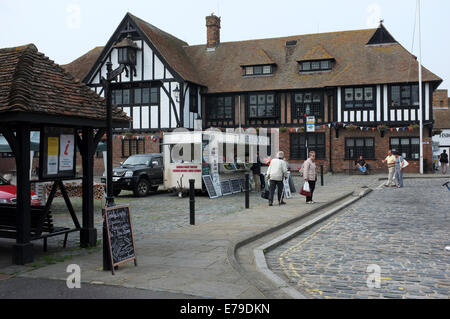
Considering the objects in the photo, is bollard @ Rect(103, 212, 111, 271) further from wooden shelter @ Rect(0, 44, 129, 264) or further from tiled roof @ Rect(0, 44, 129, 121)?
tiled roof @ Rect(0, 44, 129, 121)

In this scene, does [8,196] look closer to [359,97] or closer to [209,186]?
[209,186]

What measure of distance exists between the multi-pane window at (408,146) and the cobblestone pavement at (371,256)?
19693 millimetres

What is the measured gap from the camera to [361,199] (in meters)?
17.0

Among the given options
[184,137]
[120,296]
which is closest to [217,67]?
[184,137]

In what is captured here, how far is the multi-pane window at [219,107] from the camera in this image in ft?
117

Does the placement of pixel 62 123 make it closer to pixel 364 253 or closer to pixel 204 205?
pixel 364 253

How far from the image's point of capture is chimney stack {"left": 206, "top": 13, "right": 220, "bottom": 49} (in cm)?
3984

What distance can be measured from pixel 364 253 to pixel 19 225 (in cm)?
554

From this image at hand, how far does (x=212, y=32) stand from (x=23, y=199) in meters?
35.4

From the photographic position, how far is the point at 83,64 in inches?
1599

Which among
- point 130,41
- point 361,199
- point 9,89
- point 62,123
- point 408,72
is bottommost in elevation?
point 361,199

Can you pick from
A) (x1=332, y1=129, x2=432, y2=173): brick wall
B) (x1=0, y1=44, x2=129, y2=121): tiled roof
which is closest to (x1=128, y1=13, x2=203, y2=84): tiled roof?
(x1=332, y1=129, x2=432, y2=173): brick wall

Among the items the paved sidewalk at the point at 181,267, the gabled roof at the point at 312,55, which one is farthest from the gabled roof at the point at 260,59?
the paved sidewalk at the point at 181,267

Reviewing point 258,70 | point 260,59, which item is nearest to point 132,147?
point 258,70
